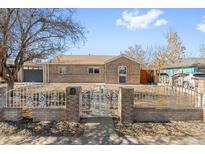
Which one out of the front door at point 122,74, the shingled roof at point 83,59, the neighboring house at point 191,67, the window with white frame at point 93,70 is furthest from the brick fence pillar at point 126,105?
the neighboring house at point 191,67

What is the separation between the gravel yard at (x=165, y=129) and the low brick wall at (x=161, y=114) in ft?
0.74

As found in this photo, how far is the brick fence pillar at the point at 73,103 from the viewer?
25.4 ft

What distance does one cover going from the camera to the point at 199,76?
21.8 meters

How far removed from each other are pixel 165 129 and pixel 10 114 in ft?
15.7

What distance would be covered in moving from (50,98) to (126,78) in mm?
17481

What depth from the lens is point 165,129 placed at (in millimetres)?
7316

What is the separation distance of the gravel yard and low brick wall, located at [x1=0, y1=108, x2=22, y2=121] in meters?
3.13

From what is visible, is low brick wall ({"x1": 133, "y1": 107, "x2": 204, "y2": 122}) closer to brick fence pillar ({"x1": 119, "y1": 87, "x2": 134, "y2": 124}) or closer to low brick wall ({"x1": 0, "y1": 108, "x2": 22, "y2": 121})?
brick fence pillar ({"x1": 119, "y1": 87, "x2": 134, "y2": 124})

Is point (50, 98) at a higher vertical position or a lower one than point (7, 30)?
lower

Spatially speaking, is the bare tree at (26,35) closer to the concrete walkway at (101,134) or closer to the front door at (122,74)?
the concrete walkway at (101,134)

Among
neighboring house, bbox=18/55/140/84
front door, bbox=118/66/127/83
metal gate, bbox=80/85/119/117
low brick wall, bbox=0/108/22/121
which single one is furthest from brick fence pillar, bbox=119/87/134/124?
front door, bbox=118/66/127/83

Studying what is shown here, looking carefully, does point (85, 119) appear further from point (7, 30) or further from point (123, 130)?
point (7, 30)

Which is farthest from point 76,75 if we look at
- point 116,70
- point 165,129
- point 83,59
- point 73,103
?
point 165,129
